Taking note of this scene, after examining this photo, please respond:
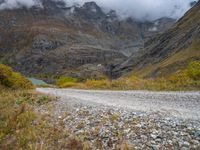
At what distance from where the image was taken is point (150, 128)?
1086cm

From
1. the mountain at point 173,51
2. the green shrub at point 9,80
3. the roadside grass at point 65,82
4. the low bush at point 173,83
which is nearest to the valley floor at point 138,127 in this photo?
the low bush at point 173,83

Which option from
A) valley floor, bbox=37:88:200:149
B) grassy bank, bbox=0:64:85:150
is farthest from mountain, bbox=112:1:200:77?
valley floor, bbox=37:88:200:149

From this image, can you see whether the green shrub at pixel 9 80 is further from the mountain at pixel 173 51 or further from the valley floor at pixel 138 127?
the mountain at pixel 173 51

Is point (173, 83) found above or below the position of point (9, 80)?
below

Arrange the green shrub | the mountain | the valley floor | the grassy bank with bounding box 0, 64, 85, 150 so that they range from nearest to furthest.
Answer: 1. the valley floor
2. the grassy bank with bounding box 0, 64, 85, 150
3. the green shrub
4. the mountain

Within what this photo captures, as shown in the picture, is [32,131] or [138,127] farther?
[32,131]

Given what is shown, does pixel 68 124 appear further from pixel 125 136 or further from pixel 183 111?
pixel 183 111

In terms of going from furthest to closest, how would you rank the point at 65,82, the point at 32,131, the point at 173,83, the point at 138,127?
the point at 65,82 < the point at 173,83 < the point at 32,131 < the point at 138,127

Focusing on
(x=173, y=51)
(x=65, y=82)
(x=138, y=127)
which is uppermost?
(x=173, y=51)

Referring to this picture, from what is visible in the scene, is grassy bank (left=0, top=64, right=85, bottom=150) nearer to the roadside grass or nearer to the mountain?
the roadside grass

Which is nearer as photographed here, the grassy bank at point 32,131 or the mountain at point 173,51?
the grassy bank at point 32,131

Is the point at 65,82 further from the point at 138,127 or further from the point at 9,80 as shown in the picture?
the point at 138,127

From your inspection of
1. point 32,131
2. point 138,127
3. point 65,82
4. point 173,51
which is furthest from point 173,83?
point 173,51

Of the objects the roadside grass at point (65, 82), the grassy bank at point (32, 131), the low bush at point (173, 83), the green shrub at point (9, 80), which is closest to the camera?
the grassy bank at point (32, 131)
